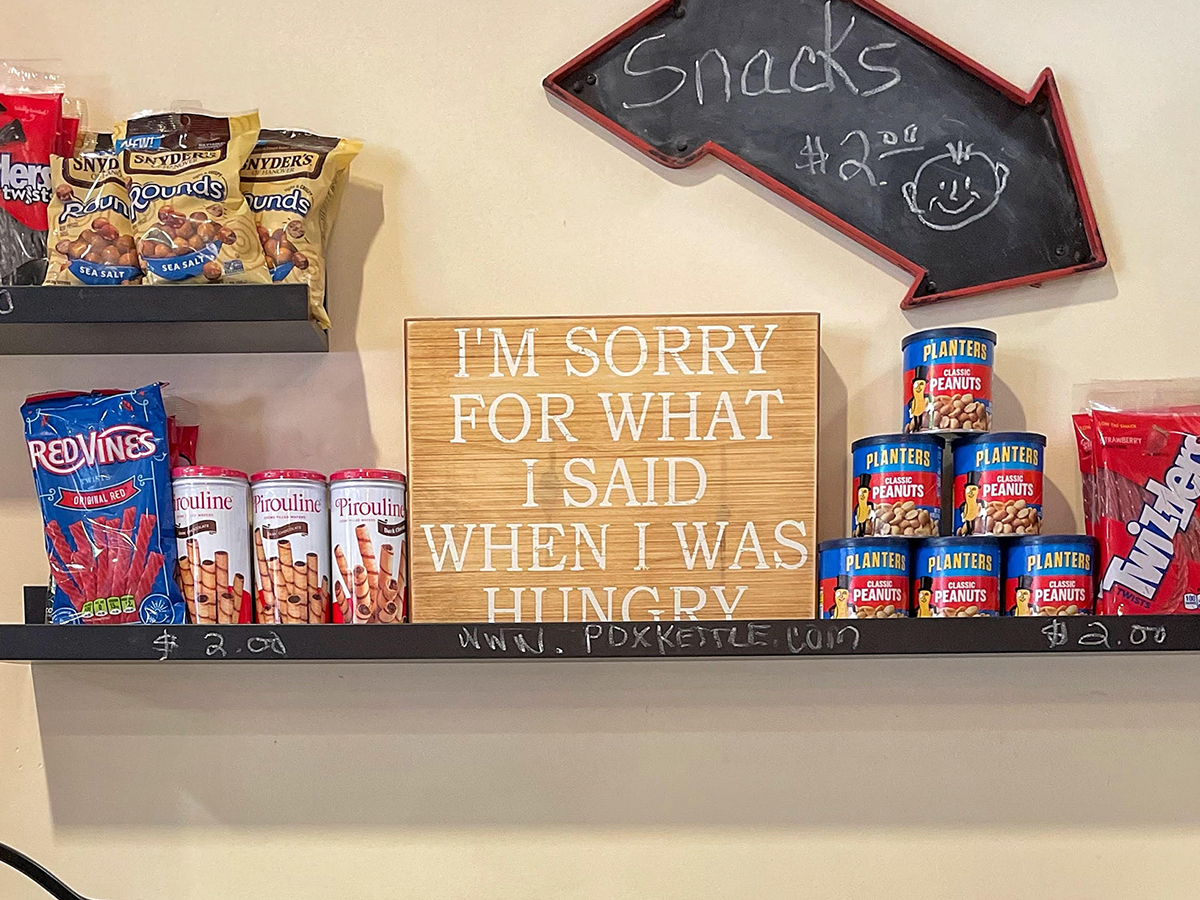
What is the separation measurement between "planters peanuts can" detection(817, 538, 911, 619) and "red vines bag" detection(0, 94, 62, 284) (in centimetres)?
98

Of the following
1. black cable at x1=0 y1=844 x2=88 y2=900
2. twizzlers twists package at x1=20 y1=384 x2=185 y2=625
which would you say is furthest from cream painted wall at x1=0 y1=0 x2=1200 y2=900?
black cable at x1=0 y1=844 x2=88 y2=900

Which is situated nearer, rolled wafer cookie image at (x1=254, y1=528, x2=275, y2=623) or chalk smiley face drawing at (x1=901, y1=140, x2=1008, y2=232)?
rolled wafer cookie image at (x1=254, y1=528, x2=275, y2=623)

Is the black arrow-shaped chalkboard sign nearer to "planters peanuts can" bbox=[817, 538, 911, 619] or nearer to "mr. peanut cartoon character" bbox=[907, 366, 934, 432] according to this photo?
"mr. peanut cartoon character" bbox=[907, 366, 934, 432]

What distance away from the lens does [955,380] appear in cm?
125

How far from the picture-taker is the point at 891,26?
142 centimetres

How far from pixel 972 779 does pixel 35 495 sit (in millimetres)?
1225

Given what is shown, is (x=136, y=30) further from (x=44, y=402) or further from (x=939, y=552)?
(x=939, y=552)

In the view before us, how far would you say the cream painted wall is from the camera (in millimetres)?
1388

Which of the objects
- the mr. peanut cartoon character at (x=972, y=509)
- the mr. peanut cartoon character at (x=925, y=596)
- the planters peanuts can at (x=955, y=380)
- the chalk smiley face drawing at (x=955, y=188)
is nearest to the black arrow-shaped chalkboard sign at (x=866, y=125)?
the chalk smiley face drawing at (x=955, y=188)

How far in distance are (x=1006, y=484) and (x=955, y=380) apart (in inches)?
5.0

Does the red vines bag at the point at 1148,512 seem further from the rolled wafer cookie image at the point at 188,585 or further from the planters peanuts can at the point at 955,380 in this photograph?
the rolled wafer cookie image at the point at 188,585

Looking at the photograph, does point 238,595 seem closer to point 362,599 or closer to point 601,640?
point 362,599

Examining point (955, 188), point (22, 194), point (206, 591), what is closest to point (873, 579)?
point (955, 188)

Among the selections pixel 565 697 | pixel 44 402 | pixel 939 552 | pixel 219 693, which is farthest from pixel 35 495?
pixel 939 552
